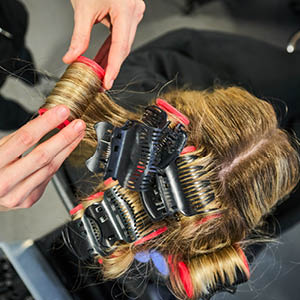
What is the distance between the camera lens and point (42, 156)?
498 mm

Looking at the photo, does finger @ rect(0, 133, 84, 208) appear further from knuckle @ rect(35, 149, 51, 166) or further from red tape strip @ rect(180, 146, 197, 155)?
red tape strip @ rect(180, 146, 197, 155)

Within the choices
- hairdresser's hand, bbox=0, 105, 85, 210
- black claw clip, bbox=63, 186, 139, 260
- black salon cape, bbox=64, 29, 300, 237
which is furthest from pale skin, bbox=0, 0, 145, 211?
black salon cape, bbox=64, 29, 300, 237

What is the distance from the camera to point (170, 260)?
641 mm

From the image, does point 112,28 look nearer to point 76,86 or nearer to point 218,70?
point 76,86

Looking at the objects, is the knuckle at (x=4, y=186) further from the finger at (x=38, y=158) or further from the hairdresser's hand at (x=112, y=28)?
the hairdresser's hand at (x=112, y=28)

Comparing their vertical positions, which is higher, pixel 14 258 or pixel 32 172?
pixel 32 172

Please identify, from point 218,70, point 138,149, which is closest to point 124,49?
point 138,149

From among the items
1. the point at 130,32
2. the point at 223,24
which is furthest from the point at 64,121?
the point at 223,24

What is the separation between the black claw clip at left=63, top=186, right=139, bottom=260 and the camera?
0.58 meters

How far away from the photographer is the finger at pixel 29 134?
48 centimetres

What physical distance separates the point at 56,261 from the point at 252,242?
49 cm

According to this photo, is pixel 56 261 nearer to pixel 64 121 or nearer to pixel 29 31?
pixel 64 121

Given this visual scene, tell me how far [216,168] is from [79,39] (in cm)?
34

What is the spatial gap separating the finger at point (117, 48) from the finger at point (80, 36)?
5cm
